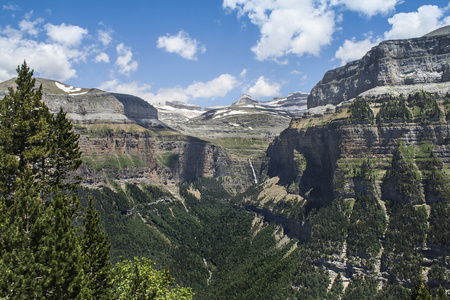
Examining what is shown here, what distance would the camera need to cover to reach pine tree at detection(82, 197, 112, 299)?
116ft

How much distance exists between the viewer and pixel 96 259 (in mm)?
35844

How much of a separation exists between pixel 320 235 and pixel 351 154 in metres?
42.4

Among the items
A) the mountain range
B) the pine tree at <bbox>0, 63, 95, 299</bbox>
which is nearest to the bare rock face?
the mountain range

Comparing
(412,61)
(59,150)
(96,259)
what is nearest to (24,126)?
(59,150)

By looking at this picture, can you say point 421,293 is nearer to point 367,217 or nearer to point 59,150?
point 59,150

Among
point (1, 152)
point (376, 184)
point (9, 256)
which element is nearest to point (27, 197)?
point (9, 256)

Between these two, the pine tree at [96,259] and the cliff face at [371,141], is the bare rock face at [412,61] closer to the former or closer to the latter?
the cliff face at [371,141]

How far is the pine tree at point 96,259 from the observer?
3525 centimetres

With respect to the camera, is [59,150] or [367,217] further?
[367,217]

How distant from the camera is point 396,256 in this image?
382 feet

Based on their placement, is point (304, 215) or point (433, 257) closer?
point (433, 257)

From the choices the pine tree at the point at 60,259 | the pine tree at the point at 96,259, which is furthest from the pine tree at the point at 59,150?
the pine tree at the point at 60,259

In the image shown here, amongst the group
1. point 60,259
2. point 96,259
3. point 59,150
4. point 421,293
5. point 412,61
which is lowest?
point 421,293

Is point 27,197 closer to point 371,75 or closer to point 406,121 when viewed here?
point 406,121
